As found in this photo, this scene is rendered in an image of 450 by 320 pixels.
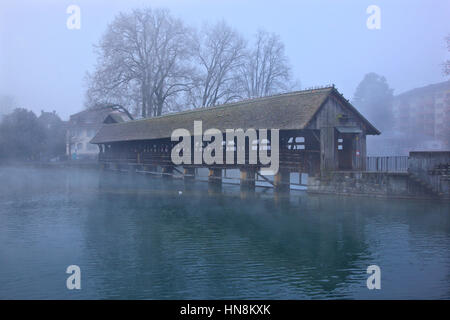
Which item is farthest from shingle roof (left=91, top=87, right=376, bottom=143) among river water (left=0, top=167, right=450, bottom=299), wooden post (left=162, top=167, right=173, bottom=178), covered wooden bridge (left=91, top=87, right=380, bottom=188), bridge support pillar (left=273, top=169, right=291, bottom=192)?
river water (left=0, top=167, right=450, bottom=299)

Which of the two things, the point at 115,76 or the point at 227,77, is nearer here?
the point at 115,76

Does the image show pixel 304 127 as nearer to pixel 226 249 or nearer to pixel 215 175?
pixel 215 175

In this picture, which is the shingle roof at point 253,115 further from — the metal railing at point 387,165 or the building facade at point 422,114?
the building facade at point 422,114

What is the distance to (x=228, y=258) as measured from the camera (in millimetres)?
10375

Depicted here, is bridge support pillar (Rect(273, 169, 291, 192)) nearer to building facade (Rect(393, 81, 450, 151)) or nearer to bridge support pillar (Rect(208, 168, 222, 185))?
bridge support pillar (Rect(208, 168, 222, 185))

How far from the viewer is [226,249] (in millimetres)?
11250

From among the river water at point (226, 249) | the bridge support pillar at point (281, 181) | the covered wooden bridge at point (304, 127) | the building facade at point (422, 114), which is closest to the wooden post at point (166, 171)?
the covered wooden bridge at point (304, 127)

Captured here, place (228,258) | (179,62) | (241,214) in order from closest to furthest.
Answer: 1. (228,258)
2. (241,214)
3. (179,62)

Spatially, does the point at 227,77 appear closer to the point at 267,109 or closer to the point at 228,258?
the point at 267,109

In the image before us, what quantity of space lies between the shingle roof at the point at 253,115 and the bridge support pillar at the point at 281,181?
109 inches

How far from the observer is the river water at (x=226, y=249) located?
8.30 metres
